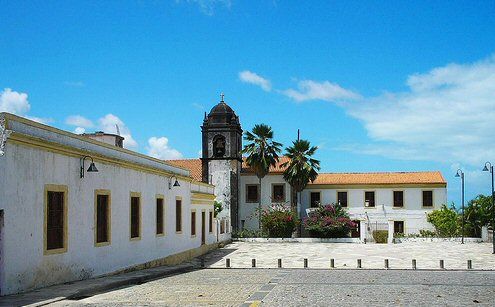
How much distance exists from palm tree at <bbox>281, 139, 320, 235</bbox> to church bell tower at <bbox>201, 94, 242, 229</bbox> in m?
4.40

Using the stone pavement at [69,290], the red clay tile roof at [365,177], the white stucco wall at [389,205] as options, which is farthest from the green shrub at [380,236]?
the stone pavement at [69,290]

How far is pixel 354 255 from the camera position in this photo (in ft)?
109

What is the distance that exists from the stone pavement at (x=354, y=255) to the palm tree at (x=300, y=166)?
829 cm

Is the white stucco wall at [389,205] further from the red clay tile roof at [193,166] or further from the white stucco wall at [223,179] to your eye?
the red clay tile roof at [193,166]

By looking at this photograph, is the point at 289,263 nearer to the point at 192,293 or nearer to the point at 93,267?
the point at 93,267

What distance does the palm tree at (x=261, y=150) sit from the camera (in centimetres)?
4925

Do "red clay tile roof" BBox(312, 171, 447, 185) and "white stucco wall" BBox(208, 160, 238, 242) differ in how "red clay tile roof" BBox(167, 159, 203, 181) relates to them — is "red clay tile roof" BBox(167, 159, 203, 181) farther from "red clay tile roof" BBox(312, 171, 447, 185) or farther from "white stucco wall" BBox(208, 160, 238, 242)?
"red clay tile roof" BBox(312, 171, 447, 185)

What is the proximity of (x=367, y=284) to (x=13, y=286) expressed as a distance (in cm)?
947

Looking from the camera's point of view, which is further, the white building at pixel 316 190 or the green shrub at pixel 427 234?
the white building at pixel 316 190

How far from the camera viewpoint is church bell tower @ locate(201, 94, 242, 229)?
50688 millimetres

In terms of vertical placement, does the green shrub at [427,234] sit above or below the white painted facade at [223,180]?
below

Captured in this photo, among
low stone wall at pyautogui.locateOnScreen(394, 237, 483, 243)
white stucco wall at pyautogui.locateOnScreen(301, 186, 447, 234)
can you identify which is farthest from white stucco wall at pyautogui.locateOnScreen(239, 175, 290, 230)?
low stone wall at pyautogui.locateOnScreen(394, 237, 483, 243)

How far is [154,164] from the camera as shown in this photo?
83.0ft

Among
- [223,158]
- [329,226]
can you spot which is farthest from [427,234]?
[223,158]
